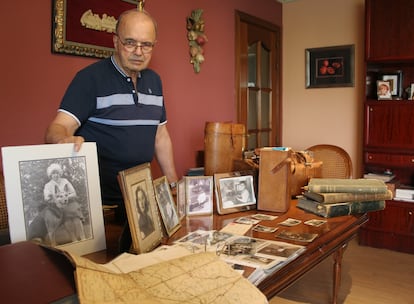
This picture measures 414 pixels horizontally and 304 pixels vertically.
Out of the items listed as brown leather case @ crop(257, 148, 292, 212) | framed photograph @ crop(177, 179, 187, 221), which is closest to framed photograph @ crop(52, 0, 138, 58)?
framed photograph @ crop(177, 179, 187, 221)

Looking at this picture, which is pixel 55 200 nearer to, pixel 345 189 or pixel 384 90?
pixel 345 189

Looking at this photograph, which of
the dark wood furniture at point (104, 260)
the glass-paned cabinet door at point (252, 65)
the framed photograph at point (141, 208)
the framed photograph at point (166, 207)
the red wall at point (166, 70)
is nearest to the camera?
the dark wood furniture at point (104, 260)

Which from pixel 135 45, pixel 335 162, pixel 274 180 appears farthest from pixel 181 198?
pixel 335 162

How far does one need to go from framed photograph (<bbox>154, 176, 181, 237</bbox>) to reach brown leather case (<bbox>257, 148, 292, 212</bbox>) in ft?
1.41

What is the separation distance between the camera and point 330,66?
4.21m

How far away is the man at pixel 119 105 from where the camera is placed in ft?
5.12

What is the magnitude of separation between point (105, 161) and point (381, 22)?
9.25ft

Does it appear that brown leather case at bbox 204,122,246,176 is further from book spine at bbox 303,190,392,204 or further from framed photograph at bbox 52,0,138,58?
framed photograph at bbox 52,0,138,58

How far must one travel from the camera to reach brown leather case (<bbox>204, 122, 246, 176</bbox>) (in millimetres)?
2035

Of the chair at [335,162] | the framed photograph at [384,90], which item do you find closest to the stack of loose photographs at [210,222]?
the chair at [335,162]

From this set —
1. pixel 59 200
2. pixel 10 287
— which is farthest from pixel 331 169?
pixel 10 287

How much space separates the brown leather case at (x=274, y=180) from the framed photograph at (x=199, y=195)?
223mm

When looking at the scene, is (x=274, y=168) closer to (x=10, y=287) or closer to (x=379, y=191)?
(x=379, y=191)

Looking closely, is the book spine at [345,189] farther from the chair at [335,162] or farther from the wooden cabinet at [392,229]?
the wooden cabinet at [392,229]
